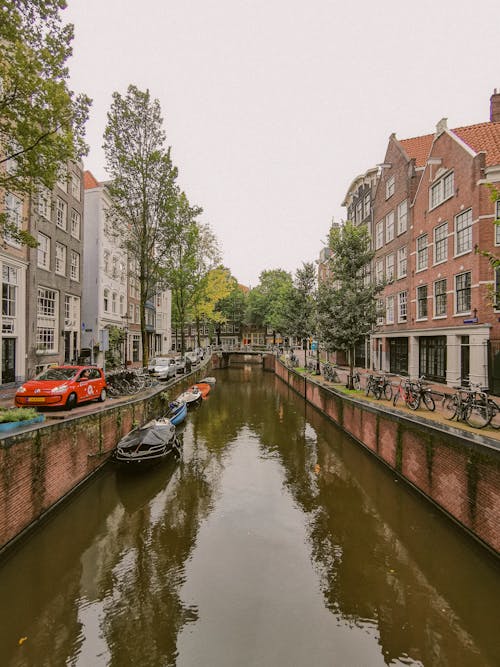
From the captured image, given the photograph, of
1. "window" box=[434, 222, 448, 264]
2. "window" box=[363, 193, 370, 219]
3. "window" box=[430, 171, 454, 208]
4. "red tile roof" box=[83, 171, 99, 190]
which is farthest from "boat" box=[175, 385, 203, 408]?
"window" box=[363, 193, 370, 219]

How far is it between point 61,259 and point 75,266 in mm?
1972

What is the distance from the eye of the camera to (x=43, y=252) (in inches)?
864

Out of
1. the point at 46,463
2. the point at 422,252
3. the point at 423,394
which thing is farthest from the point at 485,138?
the point at 46,463

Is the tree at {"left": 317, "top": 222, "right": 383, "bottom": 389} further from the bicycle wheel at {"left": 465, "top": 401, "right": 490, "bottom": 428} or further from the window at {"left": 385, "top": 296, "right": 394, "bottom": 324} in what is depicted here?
the bicycle wheel at {"left": 465, "top": 401, "right": 490, "bottom": 428}

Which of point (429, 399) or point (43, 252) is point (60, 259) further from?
point (429, 399)

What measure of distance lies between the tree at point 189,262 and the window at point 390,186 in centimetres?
1566

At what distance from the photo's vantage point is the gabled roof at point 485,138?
56.6 ft

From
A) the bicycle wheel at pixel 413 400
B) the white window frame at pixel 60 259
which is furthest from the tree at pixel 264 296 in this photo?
the bicycle wheel at pixel 413 400

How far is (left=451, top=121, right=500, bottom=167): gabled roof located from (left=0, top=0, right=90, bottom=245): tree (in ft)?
61.0

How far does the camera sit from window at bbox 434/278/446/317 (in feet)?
65.3

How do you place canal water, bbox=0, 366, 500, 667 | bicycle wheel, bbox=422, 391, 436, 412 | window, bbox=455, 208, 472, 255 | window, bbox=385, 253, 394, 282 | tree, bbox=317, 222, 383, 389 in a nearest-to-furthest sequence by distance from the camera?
canal water, bbox=0, 366, 500, 667, bicycle wheel, bbox=422, 391, 436, 412, window, bbox=455, 208, 472, 255, tree, bbox=317, 222, 383, 389, window, bbox=385, 253, 394, 282

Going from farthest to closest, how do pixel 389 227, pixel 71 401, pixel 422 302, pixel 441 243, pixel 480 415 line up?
1. pixel 389 227
2. pixel 422 302
3. pixel 441 243
4. pixel 71 401
5. pixel 480 415

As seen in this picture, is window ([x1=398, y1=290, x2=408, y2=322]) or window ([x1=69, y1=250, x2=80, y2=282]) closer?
window ([x1=398, y1=290, x2=408, y2=322])

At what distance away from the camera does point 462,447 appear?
825cm
